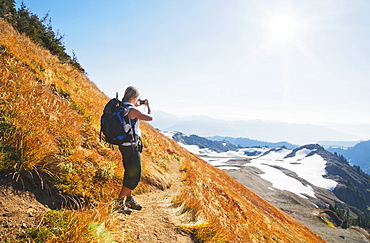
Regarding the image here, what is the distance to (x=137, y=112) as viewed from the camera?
4227 millimetres

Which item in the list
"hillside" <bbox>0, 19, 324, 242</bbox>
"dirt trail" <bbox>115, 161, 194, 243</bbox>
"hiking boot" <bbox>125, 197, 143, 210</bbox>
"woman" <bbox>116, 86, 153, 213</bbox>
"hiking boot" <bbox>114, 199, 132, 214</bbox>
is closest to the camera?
"hillside" <bbox>0, 19, 324, 242</bbox>

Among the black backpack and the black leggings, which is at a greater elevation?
the black backpack

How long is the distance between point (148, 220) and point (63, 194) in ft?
6.78

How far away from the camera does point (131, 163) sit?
4.37m

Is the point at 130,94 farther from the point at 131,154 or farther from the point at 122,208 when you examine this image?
the point at 122,208

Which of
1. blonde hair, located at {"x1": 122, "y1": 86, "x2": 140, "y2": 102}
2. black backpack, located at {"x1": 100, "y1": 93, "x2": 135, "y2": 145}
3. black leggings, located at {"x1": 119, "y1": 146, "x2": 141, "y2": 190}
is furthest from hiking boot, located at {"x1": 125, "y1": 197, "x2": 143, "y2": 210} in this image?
blonde hair, located at {"x1": 122, "y1": 86, "x2": 140, "y2": 102}

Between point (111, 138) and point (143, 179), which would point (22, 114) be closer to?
point (111, 138)

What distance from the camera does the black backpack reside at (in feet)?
13.4

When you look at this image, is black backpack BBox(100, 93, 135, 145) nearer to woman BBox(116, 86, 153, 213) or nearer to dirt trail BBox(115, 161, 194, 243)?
woman BBox(116, 86, 153, 213)

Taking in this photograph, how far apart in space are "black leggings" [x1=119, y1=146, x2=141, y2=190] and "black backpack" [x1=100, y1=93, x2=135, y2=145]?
239mm

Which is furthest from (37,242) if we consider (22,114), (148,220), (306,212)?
(306,212)

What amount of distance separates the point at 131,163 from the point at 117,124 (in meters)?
1.00

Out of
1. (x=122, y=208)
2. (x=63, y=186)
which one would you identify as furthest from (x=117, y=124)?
(x=122, y=208)

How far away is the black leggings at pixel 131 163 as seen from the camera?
4289mm
